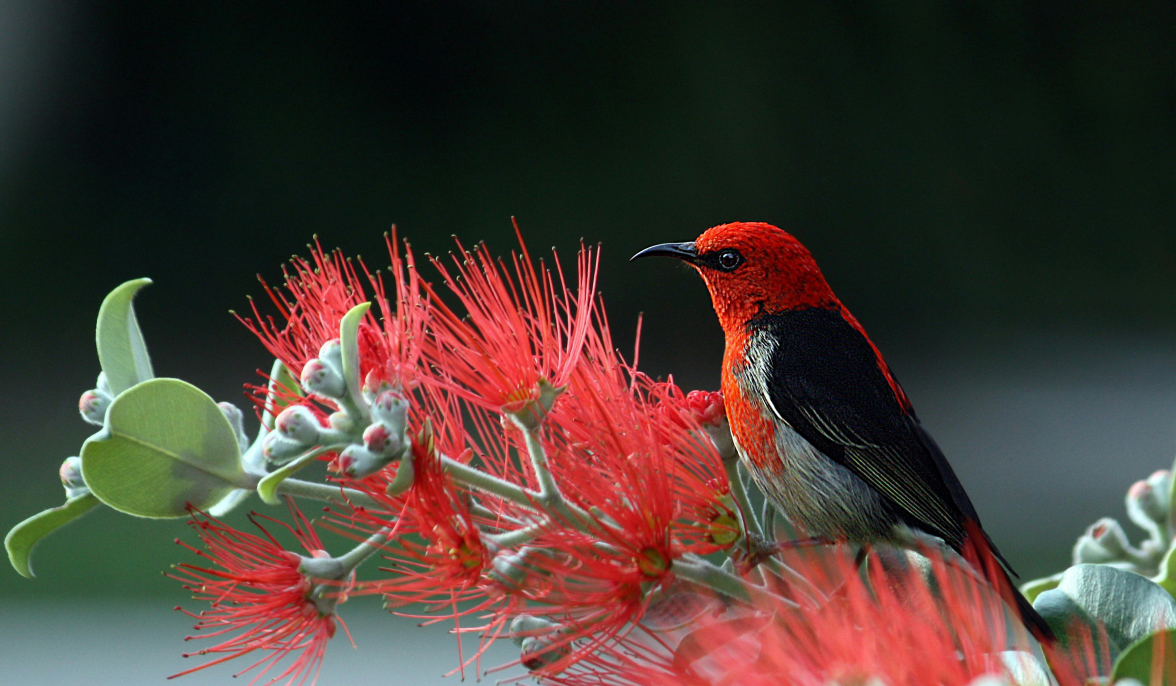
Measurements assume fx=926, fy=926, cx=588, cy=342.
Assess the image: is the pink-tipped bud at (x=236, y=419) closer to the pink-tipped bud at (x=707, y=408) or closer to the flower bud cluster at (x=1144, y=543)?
the pink-tipped bud at (x=707, y=408)

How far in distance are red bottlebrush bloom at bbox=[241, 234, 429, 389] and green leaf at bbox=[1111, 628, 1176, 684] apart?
7.0 inches

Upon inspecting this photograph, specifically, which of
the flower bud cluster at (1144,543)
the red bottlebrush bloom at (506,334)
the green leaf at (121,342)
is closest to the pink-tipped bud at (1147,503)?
the flower bud cluster at (1144,543)

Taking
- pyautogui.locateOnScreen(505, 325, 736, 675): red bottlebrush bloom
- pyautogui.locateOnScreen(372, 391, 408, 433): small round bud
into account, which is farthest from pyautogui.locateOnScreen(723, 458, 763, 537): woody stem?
pyautogui.locateOnScreen(372, 391, 408, 433): small round bud

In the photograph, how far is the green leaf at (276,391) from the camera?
267mm

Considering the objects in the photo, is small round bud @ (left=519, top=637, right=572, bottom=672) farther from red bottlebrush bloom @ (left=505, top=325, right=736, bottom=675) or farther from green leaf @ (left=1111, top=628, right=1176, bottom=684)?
green leaf @ (left=1111, top=628, right=1176, bottom=684)

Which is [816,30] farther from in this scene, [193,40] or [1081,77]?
[193,40]

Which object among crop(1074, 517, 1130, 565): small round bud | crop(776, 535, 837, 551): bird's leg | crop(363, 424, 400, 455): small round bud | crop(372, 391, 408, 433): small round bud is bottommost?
crop(1074, 517, 1130, 565): small round bud

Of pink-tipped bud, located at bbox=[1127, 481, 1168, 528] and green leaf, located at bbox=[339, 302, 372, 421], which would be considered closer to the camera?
green leaf, located at bbox=[339, 302, 372, 421]

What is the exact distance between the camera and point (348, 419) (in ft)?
0.75

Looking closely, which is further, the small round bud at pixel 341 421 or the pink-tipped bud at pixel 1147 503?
the pink-tipped bud at pixel 1147 503

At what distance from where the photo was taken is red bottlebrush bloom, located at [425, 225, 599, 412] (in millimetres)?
257

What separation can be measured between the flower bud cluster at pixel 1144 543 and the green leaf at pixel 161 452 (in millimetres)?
327

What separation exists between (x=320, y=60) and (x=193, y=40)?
0.87 ft

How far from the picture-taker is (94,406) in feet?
0.88
